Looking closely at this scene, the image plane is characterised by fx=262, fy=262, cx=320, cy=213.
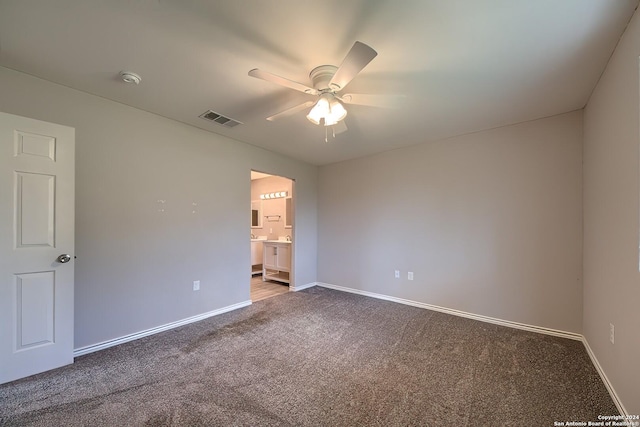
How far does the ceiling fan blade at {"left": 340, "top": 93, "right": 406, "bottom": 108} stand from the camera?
241 cm

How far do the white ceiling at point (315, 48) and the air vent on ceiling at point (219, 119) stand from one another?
4.6 inches

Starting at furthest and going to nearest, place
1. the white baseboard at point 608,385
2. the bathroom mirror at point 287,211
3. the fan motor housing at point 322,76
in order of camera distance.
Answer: the bathroom mirror at point 287,211
the fan motor housing at point 322,76
the white baseboard at point 608,385

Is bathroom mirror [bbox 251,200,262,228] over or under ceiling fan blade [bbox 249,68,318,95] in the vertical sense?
under

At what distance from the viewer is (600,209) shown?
86.0 inches

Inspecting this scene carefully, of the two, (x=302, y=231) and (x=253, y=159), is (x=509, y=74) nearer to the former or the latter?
(x=253, y=159)

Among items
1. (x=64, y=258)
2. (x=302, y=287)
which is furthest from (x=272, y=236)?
(x=64, y=258)

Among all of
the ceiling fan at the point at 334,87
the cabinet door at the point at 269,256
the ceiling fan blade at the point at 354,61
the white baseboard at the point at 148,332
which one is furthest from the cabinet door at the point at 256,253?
the ceiling fan blade at the point at 354,61

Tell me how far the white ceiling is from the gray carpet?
7.91 ft

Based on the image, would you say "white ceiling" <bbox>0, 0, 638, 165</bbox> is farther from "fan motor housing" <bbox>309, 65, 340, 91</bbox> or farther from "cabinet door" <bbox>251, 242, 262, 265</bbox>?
"cabinet door" <bbox>251, 242, 262, 265</bbox>

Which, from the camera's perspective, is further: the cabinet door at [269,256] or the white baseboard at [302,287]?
the cabinet door at [269,256]

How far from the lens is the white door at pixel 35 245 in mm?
1977

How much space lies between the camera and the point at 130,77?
2150mm

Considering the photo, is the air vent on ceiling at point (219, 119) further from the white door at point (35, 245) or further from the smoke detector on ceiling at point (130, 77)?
the white door at point (35, 245)

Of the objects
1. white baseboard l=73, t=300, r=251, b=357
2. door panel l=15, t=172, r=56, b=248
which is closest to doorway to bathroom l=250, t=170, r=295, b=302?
white baseboard l=73, t=300, r=251, b=357
